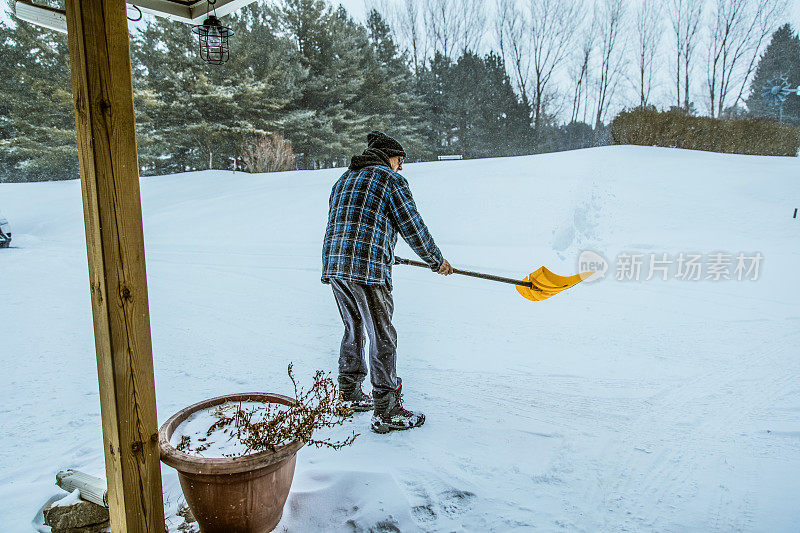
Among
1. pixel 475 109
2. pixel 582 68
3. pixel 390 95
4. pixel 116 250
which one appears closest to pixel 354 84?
pixel 390 95

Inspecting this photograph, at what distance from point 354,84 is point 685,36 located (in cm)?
1820

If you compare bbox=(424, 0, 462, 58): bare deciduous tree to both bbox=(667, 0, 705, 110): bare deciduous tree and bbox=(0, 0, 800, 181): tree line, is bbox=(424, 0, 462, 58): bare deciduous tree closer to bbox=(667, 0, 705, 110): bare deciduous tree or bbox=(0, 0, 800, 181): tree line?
bbox=(0, 0, 800, 181): tree line

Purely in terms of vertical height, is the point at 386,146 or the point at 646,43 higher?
the point at 646,43

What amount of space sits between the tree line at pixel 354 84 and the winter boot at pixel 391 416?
47.2ft

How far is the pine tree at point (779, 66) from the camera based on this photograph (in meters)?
29.6

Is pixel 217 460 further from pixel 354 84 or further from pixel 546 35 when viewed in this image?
pixel 546 35

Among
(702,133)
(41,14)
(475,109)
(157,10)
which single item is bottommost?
(41,14)

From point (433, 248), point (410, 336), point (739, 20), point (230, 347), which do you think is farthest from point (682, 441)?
point (739, 20)

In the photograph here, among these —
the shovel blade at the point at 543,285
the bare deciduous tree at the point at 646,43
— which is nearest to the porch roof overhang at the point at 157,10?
the shovel blade at the point at 543,285

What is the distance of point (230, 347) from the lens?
438 centimetres

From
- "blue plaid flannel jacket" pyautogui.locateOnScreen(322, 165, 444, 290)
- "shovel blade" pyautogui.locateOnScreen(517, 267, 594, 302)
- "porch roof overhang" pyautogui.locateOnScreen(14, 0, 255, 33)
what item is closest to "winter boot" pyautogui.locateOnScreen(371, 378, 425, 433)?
"blue plaid flannel jacket" pyautogui.locateOnScreen(322, 165, 444, 290)

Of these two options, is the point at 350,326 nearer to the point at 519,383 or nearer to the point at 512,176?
the point at 519,383

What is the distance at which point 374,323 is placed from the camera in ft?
9.42

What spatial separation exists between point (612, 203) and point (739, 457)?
7.25 metres
